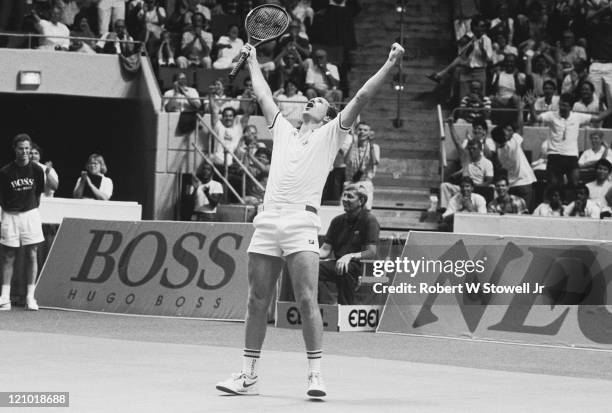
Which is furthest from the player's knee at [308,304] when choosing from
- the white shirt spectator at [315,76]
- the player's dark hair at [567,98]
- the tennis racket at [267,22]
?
the white shirt spectator at [315,76]

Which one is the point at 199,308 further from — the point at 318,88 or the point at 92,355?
the point at 318,88

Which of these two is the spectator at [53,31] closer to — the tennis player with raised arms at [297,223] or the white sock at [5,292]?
the white sock at [5,292]

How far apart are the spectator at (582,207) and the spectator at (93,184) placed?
7142 millimetres

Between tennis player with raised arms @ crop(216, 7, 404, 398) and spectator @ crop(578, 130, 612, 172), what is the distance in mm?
12912

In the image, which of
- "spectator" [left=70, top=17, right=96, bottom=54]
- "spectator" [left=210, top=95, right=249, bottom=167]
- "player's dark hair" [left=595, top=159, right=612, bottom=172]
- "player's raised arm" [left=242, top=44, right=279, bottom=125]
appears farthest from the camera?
"spectator" [left=70, top=17, right=96, bottom=54]

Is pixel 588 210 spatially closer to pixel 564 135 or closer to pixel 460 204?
pixel 460 204

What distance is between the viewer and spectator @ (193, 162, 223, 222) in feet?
70.7

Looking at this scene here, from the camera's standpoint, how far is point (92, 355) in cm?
1205

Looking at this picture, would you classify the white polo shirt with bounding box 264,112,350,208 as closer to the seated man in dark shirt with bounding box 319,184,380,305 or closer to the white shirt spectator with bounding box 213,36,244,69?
the seated man in dark shirt with bounding box 319,184,380,305

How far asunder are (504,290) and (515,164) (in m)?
7.04

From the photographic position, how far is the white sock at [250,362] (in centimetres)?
974

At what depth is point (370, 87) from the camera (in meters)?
9.88

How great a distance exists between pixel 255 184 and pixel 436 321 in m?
6.60

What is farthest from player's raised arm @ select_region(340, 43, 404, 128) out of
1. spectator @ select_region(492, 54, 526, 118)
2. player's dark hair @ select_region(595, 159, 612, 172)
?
spectator @ select_region(492, 54, 526, 118)
